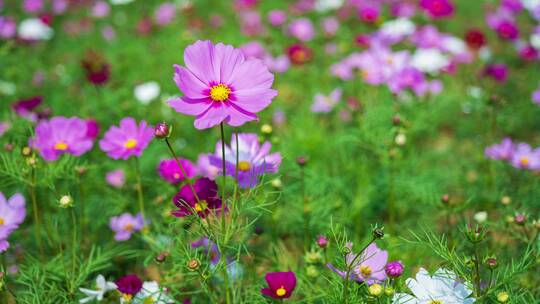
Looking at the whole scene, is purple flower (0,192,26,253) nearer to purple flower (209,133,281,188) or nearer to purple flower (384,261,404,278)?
purple flower (209,133,281,188)

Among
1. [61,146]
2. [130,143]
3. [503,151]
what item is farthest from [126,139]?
[503,151]

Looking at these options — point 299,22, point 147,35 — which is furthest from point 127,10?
point 299,22

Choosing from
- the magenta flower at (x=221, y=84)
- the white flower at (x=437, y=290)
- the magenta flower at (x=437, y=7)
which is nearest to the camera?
the magenta flower at (x=221, y=84)

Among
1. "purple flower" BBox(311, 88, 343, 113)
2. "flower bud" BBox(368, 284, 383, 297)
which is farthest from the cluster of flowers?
"flower bud" BBox(368, 284, 383, 297)

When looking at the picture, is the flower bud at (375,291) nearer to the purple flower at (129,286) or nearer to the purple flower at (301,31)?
the purple flower at (129,286)

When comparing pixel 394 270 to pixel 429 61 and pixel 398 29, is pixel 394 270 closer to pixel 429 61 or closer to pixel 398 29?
pixel 429 61

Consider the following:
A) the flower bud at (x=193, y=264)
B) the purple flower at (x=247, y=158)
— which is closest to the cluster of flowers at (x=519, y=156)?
the purple flower at (x=247, y=158)

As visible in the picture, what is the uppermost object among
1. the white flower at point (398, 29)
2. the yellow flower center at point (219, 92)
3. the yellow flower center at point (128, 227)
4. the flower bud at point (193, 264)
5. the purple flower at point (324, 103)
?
the yellow flower center at point (219, 92)
